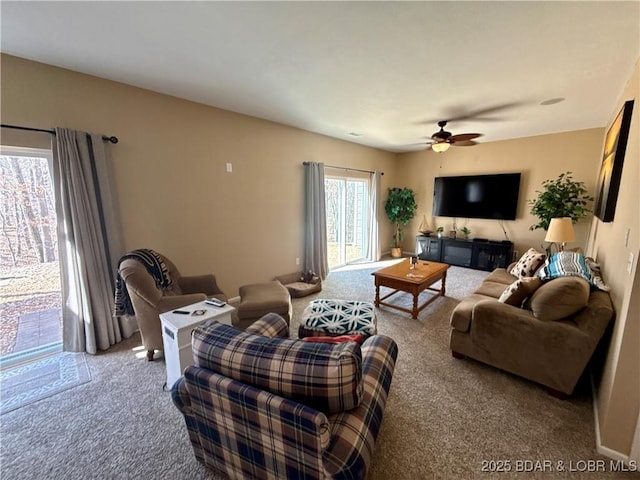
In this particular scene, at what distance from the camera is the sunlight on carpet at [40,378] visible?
1971 mm

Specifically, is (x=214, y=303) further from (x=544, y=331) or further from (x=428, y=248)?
(x=428, y=248)

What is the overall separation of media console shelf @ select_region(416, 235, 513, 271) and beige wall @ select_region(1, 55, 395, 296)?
121 inches

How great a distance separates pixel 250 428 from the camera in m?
1.07

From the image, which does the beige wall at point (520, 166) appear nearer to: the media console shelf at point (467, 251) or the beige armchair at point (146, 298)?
the media console shelf at point (467, 251)

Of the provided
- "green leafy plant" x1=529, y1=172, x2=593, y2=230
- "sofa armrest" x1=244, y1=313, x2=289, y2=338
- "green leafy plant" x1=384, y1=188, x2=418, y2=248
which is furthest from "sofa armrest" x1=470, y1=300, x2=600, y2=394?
"green leafy plant" x1=384, y1=188, x2=418, y2=248

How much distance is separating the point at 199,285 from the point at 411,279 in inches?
95.0

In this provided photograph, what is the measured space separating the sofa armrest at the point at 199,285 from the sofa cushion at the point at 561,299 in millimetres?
2829

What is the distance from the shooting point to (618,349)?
1.47 m

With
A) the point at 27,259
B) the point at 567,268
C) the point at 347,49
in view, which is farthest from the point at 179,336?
the point at 567,268

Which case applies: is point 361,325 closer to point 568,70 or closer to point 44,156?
point 568,70

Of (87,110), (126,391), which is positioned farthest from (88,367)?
(87,110)

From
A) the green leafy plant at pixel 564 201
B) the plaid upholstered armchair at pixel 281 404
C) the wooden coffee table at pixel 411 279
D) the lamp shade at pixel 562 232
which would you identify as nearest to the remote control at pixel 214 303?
the plaid upholstered armchair at pixel 281 404

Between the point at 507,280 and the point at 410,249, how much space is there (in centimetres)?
342

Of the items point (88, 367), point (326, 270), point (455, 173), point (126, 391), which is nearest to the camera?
point (126, 391)
